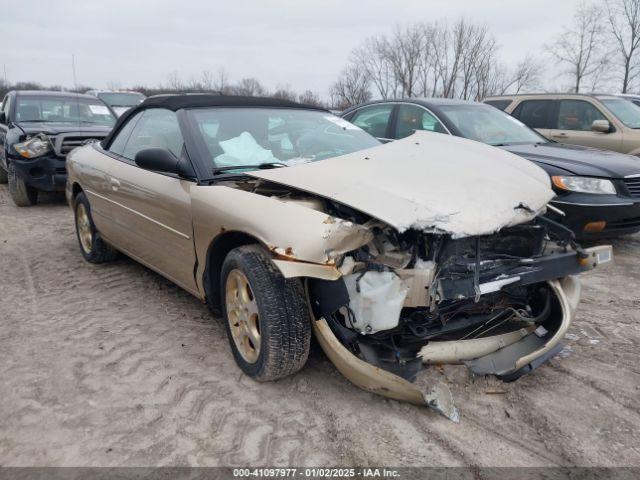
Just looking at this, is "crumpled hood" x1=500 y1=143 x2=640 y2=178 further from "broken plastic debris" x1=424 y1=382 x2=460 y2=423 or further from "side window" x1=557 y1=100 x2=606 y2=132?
"broken plastic debris" x1=424 y1=382 x2=460 y2=423

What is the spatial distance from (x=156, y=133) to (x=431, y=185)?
221cm

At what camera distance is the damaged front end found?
2297mm

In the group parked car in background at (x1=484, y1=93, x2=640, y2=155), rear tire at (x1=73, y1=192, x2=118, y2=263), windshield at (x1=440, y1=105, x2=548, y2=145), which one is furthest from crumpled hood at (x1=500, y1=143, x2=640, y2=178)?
rear tire at (x1=73, y1=192, x2=118, y2=263)

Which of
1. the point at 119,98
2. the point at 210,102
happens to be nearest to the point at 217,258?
the point at 210,102

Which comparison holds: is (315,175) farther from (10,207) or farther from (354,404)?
(10,207)

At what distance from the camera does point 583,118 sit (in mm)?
7430

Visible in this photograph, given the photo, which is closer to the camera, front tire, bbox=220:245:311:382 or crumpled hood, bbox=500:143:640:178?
front tire, bbox=220:245:311:382

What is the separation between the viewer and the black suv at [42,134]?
7.23 metres

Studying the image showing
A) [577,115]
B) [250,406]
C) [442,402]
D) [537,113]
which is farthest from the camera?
[537,113]

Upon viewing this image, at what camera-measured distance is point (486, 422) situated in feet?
7.66

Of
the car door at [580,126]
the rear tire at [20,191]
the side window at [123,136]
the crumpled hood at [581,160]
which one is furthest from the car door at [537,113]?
the rear tire at [20,191]

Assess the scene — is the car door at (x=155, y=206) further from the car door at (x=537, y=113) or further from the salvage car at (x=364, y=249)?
the car door at (x=537, y=113)

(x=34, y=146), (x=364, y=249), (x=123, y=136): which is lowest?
(x=364, y=249)

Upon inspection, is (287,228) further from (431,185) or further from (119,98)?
(119,98)
